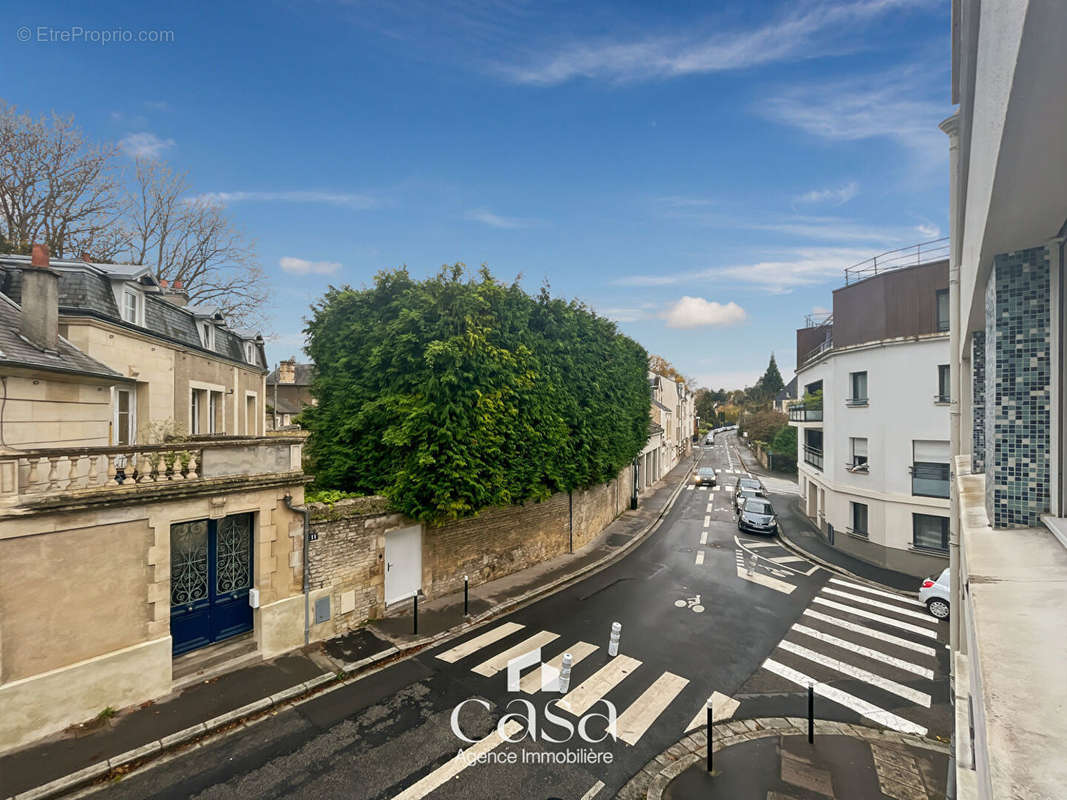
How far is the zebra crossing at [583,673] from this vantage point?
8.36 metres

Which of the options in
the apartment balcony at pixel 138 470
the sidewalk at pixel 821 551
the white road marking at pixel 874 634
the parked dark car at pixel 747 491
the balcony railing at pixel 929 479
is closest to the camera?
the apartment balcony at pixel 138 470

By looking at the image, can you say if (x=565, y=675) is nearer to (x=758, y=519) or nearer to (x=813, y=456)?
(x=758, y=519)

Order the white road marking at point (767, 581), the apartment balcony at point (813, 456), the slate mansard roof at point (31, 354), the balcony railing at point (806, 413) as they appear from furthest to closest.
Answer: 1. the balcony railing at point (806, 413)
2. the apartment balcony at point (813, 456)
3. the white road marking at point (767, 581)
4. the slate mansard roof at point (31, 354)

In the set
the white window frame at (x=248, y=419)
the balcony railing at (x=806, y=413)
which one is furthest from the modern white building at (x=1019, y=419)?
the white window frame at (x=248, y=419)

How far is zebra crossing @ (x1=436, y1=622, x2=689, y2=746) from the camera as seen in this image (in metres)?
8.36

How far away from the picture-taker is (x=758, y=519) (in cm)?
2102

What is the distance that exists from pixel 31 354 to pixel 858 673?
17.5m

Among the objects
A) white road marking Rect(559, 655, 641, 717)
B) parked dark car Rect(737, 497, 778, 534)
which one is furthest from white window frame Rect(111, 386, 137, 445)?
parked dark car Rect(737, 497, 778, 534)

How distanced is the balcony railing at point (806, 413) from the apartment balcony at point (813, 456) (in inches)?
58.6

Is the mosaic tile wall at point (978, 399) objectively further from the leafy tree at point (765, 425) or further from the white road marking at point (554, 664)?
the leafy tree at point (765, 425)

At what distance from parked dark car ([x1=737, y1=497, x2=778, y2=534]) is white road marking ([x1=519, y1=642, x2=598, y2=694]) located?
43.6 ft

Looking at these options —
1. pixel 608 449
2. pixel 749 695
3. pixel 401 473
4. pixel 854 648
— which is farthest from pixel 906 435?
pixel 401 473

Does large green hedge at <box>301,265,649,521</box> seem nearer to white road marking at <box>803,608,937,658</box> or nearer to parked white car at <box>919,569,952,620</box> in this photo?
white road marking at <box>803,608,937,658</box>

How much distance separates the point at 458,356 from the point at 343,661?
7.30 m
